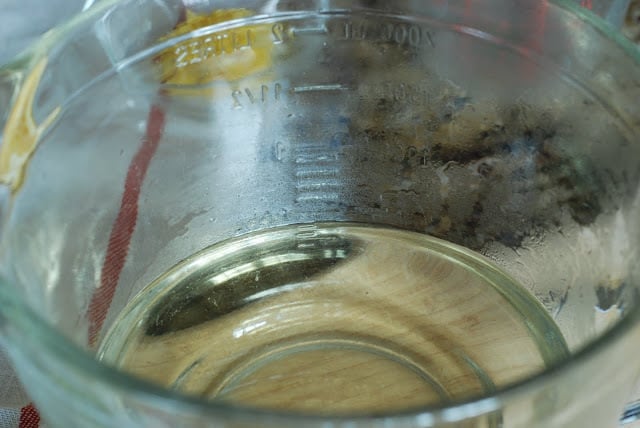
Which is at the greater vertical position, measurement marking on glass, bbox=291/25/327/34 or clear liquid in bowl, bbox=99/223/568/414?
measurement marking on glass, bbox=291/25/327/34

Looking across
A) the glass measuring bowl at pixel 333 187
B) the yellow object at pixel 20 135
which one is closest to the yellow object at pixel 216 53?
the glass measuring bowl at pixel 333 187

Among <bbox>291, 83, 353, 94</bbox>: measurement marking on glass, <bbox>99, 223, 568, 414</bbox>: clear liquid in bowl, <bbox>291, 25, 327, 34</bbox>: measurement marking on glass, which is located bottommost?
<bbox>99, 223, 568, 414</bbox>: clear liquid in bowl

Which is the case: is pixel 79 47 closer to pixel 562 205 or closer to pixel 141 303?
pixel 141 303

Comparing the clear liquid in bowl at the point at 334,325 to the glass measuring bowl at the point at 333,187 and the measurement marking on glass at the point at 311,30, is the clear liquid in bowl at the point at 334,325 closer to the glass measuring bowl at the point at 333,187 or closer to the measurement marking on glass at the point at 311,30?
the glass measuring bowl at the point at 333,187

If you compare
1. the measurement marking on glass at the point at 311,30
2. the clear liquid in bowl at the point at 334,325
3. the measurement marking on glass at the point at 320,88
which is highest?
the measurement marking on glass at the point at 311,30

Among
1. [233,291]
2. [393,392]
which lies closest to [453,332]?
[393,392]

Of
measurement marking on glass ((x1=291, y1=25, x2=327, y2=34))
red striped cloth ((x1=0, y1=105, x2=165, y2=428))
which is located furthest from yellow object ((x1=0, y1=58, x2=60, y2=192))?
measurement marking on glass ((x1=291, y1=25, x2=327, y2=34))

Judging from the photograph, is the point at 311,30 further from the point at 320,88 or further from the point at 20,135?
the point at 20,135

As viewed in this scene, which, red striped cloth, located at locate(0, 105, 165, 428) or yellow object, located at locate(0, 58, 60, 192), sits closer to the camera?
yellow object, located at locate(0, 58, 60, 192)

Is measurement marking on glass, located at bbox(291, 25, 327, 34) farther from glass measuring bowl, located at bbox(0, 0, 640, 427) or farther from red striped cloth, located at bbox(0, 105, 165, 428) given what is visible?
red striped cloth, located at bbox(0, 105, 165, 428)
